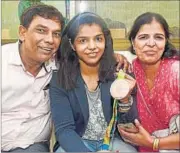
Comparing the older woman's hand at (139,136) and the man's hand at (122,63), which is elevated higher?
the man's hand at (122,63)

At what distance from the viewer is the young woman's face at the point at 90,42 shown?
1327 millimetres

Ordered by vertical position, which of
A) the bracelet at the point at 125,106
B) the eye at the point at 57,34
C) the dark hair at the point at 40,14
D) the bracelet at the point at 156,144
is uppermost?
the dark hair at the point at 40,14

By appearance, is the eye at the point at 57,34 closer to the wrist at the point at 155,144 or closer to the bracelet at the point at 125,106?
the bracelet at the point at 125,106

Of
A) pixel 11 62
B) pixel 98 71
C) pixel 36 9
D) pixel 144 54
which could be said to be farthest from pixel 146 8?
pixel 11 62

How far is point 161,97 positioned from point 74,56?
378mm

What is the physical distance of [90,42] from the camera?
1325 millimetres

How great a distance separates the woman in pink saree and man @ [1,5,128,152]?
0.31 ft

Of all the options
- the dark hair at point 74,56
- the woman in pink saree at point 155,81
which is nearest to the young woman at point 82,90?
the dark hair at point 74,56

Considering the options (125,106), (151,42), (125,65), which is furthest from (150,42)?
(125,106)

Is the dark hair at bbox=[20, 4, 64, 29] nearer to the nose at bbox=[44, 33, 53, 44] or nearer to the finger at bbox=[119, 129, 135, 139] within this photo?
the nose at bbox=[44, 33, 53, 44]

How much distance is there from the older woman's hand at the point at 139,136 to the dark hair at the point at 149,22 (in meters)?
0.30

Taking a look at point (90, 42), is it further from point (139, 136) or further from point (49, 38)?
point (139, 136)

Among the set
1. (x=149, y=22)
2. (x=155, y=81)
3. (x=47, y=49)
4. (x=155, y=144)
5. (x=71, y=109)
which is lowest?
(x=155, y=144)

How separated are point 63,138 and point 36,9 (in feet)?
1.71
